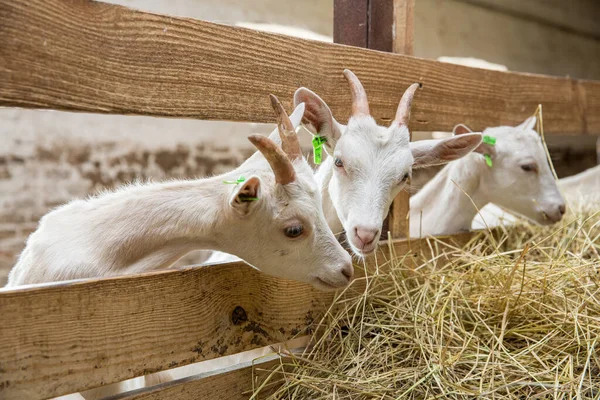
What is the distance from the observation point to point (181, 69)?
2129mm

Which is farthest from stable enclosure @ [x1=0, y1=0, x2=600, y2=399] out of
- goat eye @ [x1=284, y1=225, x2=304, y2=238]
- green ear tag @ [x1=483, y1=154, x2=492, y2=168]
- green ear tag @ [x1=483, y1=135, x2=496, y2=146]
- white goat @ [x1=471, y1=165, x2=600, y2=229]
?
white goat @ [x1=471, y1=165, x2=600, y2=229]

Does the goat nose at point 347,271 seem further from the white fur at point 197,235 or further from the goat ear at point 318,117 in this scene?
the goat ear at point 318,117

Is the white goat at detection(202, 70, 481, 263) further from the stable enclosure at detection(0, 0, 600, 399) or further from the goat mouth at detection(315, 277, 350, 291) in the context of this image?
the goat mouth at detection(315, 277, 350, 291)

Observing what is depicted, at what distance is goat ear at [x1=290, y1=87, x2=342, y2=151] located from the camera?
2.46m

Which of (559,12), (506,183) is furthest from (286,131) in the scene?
(559,12)

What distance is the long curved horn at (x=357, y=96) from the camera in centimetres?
261

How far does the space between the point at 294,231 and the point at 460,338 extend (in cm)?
79

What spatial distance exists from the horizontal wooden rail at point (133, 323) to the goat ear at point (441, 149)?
895 mm

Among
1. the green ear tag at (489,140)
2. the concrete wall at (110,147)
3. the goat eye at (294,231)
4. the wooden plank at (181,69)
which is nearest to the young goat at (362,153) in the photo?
the wooden plank at (181,69)

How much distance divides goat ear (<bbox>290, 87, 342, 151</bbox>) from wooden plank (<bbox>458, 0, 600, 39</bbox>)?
258 inches

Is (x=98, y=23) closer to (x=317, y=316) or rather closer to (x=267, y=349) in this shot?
(x=317, y=316)

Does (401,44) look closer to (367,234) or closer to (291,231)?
(367,234)

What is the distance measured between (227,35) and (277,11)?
13.2 ft

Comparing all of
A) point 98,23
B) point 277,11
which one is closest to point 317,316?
point 98,23
